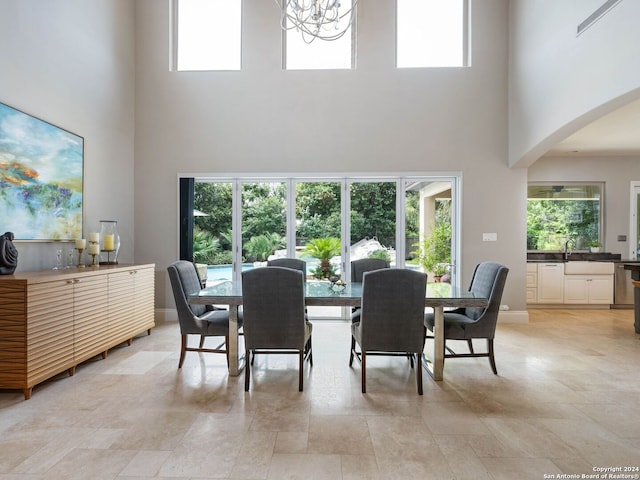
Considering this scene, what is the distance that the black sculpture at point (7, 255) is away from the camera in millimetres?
2701

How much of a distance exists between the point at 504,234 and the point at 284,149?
3337 millimetres

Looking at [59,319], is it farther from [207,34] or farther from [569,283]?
[569,283]

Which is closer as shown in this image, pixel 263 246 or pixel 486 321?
pixel 486 321

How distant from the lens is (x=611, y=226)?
20.1 feet

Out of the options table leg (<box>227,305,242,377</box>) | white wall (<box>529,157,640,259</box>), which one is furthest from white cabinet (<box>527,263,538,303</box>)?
table leg (<box>227,305,242,377</box>)

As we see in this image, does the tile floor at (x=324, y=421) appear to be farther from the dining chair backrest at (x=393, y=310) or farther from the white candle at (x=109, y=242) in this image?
the white candle at (x=109, y=242)

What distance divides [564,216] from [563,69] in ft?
10.8

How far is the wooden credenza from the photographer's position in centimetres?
246

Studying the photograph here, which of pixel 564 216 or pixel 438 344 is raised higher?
pixel 564 216

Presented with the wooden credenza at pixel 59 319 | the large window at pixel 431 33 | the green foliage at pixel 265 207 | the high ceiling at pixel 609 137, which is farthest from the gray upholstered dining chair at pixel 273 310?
the high ceiling at pixel 609 137

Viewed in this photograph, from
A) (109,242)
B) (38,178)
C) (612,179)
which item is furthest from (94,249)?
(612,179)

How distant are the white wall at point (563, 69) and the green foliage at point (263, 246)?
349 centimetres

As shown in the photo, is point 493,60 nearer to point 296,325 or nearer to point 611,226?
point 611,226

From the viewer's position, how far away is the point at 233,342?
2932 mm
